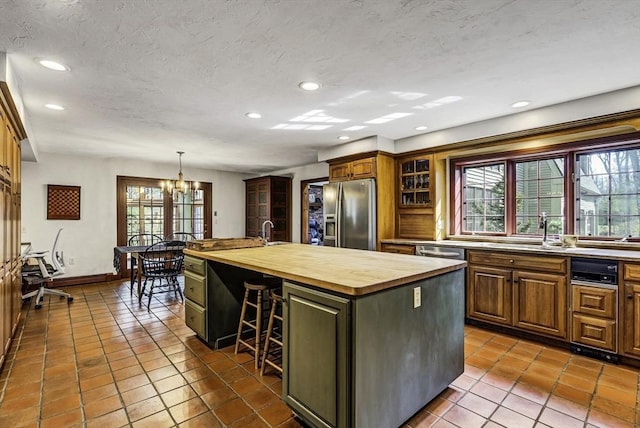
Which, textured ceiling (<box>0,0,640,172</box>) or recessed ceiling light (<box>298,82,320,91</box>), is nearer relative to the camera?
textured ceiling (<box>0,0,640,172</box>)

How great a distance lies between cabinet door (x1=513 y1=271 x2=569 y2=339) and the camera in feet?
9.59

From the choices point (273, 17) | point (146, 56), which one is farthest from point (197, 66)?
point (273, 17)

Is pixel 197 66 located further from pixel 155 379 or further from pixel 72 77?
pixel 155 379

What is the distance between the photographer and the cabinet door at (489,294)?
3.27 metres

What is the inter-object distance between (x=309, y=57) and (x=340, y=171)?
9.16ft

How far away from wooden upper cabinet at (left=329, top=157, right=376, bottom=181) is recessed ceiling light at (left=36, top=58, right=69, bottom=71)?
3.33 meters

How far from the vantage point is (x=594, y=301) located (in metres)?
2.74

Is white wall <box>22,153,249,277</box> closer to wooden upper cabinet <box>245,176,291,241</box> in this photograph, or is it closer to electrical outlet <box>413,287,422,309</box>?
wooden upper cabinet <box>245,176,291,241</box>

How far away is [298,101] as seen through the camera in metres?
3.02

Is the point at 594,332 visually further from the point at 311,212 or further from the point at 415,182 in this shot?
the point at 311,212

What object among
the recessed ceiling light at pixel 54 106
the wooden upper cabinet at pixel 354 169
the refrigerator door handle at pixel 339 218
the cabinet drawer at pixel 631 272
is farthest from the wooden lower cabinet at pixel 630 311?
the recessed ceiling light at pixel 54 106

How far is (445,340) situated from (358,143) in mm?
3084

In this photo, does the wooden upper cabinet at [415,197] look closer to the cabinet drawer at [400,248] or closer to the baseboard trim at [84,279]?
the cabinet drawer at [400,248]

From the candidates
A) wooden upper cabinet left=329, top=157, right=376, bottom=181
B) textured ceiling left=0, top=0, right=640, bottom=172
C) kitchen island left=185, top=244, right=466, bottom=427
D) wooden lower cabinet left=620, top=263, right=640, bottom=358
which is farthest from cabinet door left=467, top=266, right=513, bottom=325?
wooden upper cabinet left=329, top=157, right=376, bottom=181
